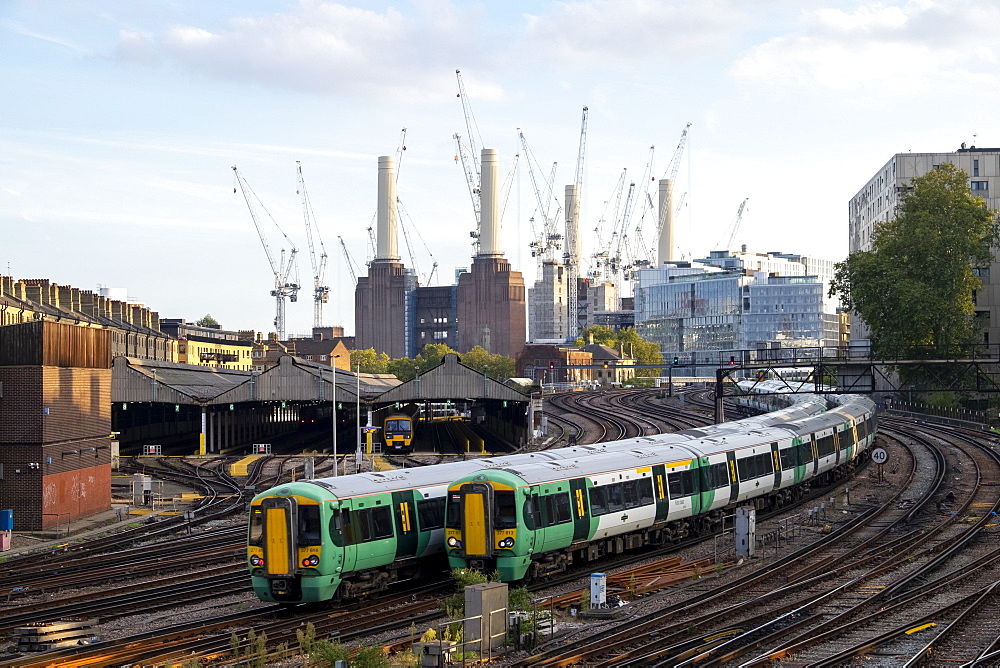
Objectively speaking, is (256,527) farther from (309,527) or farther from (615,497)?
(615,497)

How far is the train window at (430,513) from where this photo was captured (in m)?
27.0

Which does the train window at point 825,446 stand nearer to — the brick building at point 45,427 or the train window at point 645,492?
the train window at point 645,492

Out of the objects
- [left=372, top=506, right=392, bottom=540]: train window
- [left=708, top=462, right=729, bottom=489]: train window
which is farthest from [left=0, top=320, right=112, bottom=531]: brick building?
[left=708, top=462, right=729, bottom=489]: train window

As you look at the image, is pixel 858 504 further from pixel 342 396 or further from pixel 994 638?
pixel 342 396

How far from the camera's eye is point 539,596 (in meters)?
26.4

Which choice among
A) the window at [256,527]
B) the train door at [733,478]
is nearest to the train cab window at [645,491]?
the train door at [733,478]

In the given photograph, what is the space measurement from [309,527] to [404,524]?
9.45 ft

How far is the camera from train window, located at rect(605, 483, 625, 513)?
2973cm

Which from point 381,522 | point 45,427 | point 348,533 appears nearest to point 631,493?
point 381,522

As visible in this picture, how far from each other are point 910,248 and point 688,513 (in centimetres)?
5778

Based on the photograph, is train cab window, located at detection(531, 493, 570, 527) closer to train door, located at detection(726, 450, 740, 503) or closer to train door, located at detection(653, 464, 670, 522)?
train door, located at detection(653, 464, 670, 522)

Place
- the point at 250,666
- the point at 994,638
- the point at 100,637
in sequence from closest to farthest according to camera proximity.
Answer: the point at 250,666 → the point at 994,638 → the point at 100,637

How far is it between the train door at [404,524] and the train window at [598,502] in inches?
186

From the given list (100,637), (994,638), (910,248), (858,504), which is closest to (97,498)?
(100,637)
